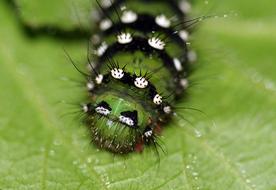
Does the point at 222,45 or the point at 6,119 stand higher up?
the point at 222,45

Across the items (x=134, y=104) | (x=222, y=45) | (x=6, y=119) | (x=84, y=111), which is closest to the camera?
(x=134, y=104)

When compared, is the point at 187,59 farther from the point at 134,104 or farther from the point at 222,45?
the point at 134,104

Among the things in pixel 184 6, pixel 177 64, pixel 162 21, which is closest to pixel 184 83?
pixel 177 64

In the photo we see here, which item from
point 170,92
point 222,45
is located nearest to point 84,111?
point 170,92

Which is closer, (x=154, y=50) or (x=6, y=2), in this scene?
(x=154, y=50)

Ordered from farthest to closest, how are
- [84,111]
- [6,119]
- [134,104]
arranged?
[6,119]
[84,111]
[134,104]

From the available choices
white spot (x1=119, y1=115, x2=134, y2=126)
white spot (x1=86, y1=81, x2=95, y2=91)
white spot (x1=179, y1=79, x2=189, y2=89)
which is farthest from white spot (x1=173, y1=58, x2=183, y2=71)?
white spot (x1=119, y1=115, x2=134, y2=126)
